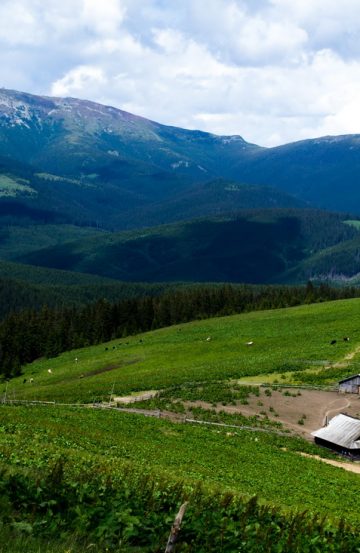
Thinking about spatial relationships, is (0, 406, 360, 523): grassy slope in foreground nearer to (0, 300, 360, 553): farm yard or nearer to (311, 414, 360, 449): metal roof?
(0, 300, 360, 553): farm yard

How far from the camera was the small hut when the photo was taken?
1796 inches

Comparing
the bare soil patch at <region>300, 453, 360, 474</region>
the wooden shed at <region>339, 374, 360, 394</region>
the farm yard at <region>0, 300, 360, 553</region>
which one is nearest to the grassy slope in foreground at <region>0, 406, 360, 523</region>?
the farm yard at <region>0, 300, 360, 553</region>

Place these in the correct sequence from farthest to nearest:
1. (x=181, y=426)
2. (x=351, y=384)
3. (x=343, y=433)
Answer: (x=351, y=384), (x=343, y=433), (x=181, y=426)

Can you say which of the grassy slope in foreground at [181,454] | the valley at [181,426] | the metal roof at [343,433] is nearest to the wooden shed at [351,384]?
the valley at [181,426]

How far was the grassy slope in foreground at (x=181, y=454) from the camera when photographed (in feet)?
77.5

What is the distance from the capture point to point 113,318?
144750 mm

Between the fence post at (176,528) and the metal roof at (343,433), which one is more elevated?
the fence post at (176,528)

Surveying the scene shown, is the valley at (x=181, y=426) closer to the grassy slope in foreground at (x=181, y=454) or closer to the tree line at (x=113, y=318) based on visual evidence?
the grassy slope in foreground at (x=181, y=454)

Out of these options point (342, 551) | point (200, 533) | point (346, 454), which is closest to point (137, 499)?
point (200, 533)

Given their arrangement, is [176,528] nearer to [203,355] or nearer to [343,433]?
[343,433]

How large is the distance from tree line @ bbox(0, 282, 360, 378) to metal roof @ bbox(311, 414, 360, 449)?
8733 cm

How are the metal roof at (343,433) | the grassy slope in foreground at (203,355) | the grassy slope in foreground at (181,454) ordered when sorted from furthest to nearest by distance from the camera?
the grassy slope in foreground at (203,355) → the metal roof at (343,433) → the grassy slope in foreground at (181,454)

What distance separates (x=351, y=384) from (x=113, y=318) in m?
89.4

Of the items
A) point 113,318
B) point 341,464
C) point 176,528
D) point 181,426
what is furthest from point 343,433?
point 113,318
